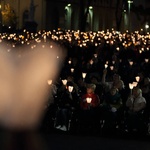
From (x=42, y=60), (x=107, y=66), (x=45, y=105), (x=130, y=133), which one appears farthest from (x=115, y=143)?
(x=107, y=66)

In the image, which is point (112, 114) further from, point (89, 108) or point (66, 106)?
point (66, 106)

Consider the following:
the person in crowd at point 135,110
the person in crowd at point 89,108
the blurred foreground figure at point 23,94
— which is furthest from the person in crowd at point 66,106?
the person in crowd at point 135,110

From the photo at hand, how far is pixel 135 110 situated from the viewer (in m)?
17.2

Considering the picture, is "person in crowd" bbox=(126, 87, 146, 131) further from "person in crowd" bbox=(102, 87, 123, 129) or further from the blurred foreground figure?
the blurred foreground figure

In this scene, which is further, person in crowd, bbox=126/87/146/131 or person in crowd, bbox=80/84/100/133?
person in crowd, bbox=80/84/100/133

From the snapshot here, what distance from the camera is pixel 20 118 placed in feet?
52.0

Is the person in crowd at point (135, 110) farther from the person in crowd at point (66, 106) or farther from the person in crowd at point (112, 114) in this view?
the person in crowd at point (66, 106)

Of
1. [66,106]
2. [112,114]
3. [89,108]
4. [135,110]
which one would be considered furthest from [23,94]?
[135,110]

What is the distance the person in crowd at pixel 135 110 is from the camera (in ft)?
55.4

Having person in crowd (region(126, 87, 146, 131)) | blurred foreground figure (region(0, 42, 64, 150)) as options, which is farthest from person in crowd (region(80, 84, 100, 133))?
blurred foreground figure (region(0, 42, 64, 150))

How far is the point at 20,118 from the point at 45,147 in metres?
1.39

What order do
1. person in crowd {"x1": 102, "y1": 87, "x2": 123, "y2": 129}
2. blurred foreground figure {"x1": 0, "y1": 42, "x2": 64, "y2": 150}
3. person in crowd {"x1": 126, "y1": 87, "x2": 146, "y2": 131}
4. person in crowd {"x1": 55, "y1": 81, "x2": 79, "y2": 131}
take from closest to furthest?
1. blurred foreground figure {"x1": 0, "y1": 42, "x2": 64, "y2": 150}
2. person in crowd {"x1": 126, "y1": 87, "x2": 146, "y2": 131}
3. person in crowd {"x1": 102, "y1": 87, "x2": 123, "y2": 129}
4. person in crowd {"x1": 55, "y1": 81, "x2": 79, "y2": 131}

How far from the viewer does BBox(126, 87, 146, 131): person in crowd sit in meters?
16.9

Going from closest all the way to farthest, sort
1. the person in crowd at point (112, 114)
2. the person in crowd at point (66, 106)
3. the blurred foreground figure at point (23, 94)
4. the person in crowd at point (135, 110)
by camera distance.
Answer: the blurred foreground figure at point (23, 94) → the person in crowd at point (135, 110) → the person in crowd at point (112, 114) → the person in crowd at point (66, 106)
